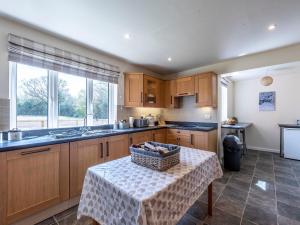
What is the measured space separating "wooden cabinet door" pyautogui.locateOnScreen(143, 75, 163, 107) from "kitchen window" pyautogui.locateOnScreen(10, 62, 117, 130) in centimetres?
92

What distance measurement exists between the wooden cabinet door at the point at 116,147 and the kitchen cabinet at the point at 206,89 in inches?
75.4

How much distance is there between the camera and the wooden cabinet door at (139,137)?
2.83 metres

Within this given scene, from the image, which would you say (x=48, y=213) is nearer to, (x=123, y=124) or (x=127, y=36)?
(x=123, y=124)

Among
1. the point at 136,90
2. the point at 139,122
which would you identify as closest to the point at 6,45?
the point at 136,90

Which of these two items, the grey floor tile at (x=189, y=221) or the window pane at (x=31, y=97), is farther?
the window pane at (x=31, y=97)

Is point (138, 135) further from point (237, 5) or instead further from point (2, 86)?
point (237, 5)

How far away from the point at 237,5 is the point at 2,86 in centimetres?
298

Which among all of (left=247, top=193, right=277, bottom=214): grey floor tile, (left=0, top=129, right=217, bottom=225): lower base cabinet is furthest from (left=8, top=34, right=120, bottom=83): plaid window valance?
(left=247, top=193, right=277, bottom=214): grey floor tile

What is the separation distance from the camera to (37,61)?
2.11 metres

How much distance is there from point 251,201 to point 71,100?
3.18 metres

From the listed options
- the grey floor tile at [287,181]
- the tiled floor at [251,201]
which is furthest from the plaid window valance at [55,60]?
the grey floor tile at [287,181]

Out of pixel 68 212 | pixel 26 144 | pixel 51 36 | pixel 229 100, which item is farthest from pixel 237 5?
pixel 229 100

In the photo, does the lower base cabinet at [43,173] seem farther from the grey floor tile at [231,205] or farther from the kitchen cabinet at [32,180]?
the grey floor tile at [231,205]

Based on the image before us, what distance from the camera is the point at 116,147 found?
252cm
